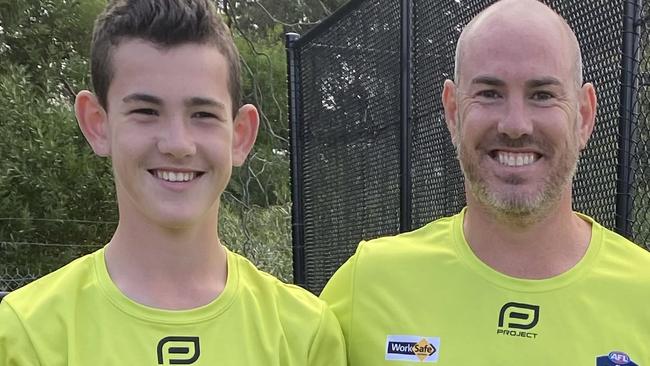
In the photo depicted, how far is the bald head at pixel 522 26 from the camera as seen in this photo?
76.0 inches

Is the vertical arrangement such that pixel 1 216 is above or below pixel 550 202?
above

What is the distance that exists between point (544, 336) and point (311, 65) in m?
3.98

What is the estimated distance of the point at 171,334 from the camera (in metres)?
1.71

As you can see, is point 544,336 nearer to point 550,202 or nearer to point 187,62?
point 550,202

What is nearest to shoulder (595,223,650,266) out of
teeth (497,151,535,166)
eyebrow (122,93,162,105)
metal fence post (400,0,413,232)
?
teeth (497,151,535,166)

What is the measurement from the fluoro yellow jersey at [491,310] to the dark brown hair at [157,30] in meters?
0.63

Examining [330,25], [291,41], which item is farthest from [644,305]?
[291,41]

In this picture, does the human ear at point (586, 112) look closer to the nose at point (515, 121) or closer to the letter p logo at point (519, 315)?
the nose at point (515, 121)

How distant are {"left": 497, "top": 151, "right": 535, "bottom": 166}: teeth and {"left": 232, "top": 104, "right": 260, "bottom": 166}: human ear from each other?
24.7 inches

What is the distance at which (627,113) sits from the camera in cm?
237

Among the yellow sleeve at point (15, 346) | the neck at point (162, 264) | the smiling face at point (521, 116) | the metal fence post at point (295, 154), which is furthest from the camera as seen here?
the metal fence post at point (295, 154)

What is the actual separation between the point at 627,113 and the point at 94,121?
5.23 ft

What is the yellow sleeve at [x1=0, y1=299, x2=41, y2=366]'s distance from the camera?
1.57 meters

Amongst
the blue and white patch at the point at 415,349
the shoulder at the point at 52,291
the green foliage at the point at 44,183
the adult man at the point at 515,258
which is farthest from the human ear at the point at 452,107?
the green foliage at the point at 44,183
